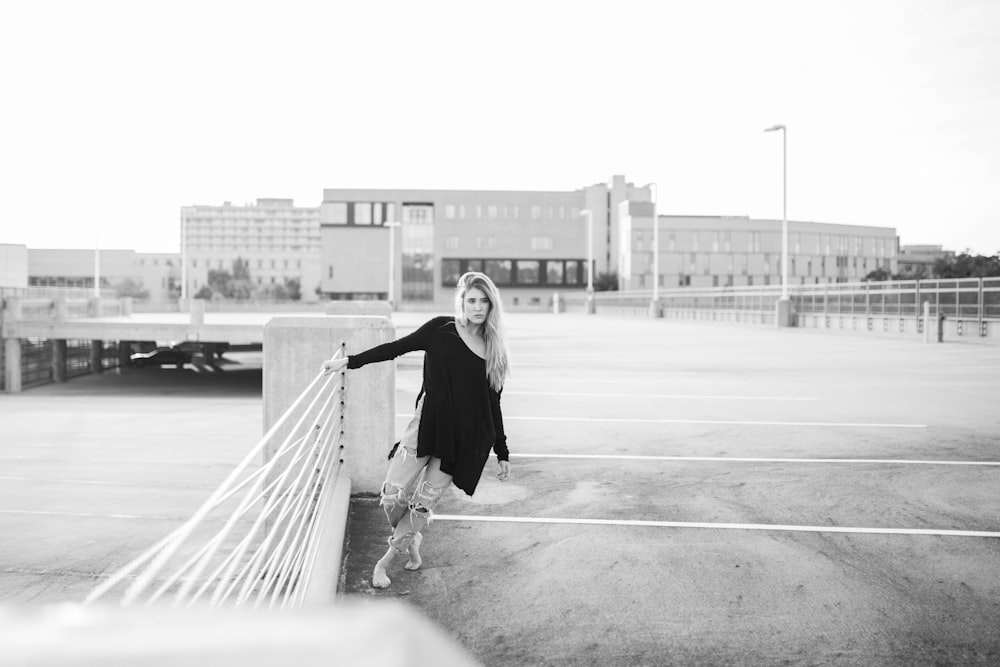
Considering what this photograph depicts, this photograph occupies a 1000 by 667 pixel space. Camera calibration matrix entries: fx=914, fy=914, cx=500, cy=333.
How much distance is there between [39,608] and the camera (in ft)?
2.37

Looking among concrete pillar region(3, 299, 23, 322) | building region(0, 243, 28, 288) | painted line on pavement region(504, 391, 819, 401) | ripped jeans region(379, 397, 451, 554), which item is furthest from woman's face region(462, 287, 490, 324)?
building region(0, 243, 28, 288)

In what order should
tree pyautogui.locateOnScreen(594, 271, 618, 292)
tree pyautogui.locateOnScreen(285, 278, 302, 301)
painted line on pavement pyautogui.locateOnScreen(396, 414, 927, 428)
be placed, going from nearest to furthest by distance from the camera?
painted line on pavement pyautogui.locateOnScreen(396, 414, 927, 428) → tree pyautogui.locateOnScreen(594, 271, 618, 292) → tree pyautogui.locateOnScreen(285, 278, 302, 301)

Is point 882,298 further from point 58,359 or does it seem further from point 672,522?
point 672,522

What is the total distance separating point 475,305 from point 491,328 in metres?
0.20

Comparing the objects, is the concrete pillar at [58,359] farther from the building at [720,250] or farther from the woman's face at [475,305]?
the building at [720,250]

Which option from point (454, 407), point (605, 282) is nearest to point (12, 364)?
point (454, 407)

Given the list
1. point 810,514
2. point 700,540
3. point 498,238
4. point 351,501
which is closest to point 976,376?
point 810,514

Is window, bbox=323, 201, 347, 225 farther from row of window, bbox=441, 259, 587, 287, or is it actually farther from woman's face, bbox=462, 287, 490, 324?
woman's face, bbox=462, 287, 490, 324

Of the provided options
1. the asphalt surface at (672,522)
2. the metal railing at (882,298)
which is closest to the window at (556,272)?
the metal railing at (882,298)

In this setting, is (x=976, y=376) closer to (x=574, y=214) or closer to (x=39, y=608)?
(x=39, y=608)

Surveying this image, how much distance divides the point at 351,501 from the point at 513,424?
5395 millimetres

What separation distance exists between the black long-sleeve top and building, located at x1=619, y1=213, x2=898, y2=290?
339 feet

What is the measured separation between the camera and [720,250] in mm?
108938

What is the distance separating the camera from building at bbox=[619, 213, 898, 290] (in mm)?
107625
